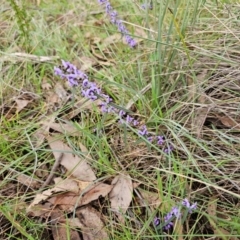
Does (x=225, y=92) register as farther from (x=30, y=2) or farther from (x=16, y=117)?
(x=30, y=2)

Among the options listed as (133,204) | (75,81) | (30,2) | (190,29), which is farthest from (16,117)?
(30,2)

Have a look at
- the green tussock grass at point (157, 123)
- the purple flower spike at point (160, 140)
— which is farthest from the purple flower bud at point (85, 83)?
the purple flower spike at point (160, 140)

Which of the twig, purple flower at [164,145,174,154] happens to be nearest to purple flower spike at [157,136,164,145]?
purple flower at [164,145,174,154]

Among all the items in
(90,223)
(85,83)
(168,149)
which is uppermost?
(85,83)

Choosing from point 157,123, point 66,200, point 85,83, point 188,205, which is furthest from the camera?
point 157,123

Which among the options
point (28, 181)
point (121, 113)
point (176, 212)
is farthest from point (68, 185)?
point (176, 212)

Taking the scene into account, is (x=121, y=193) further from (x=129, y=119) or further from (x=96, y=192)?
(x=129, y=119)
